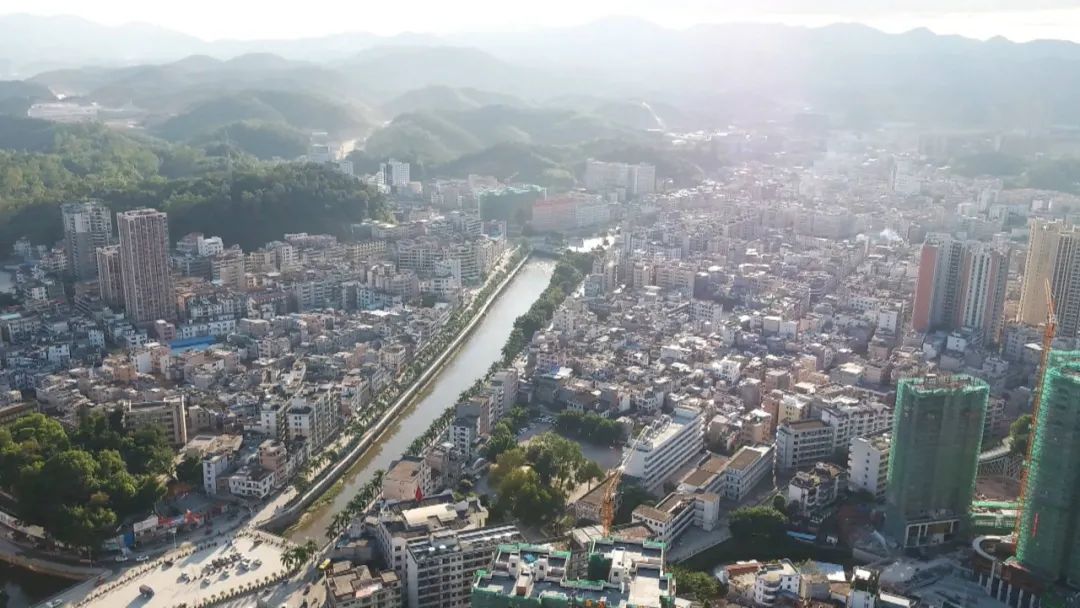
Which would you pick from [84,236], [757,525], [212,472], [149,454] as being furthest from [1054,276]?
[84,236]

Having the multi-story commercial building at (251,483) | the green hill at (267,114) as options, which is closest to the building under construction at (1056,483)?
the multi-story commercial building at (251,483)

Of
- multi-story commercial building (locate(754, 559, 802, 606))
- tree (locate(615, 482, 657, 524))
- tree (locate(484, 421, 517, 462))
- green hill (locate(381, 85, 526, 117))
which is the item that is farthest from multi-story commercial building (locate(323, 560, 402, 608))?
green hill (locate(381, 85, 526, 117))

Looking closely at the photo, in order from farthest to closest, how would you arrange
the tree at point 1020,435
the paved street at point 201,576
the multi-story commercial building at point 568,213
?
the multi-story commercial building at point 568,213
the tree at point 1020,435
the paved street at point 201,576

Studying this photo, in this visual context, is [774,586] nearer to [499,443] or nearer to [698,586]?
[698,586]

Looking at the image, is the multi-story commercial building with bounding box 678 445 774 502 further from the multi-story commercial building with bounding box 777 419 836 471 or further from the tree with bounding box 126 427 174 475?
the tree with bounding box 126 427 174 475

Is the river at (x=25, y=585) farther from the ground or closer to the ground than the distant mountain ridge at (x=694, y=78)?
closer to the ground

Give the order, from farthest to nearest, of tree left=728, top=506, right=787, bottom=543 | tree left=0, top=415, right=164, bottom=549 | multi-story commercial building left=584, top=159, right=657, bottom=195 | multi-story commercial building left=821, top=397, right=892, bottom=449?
multi-story commercial building left=584, top=159, right=657, bottom=195 → multi-story commercial building left=821, top=397, right=892, bottom=449 → tree left=728, top=506, right=787, bottom=543 → tree left=0, top=415, right=164, bottom=549

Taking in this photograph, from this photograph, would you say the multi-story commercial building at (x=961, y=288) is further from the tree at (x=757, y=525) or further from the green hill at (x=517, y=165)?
the green hill at (x=517, y=165)
